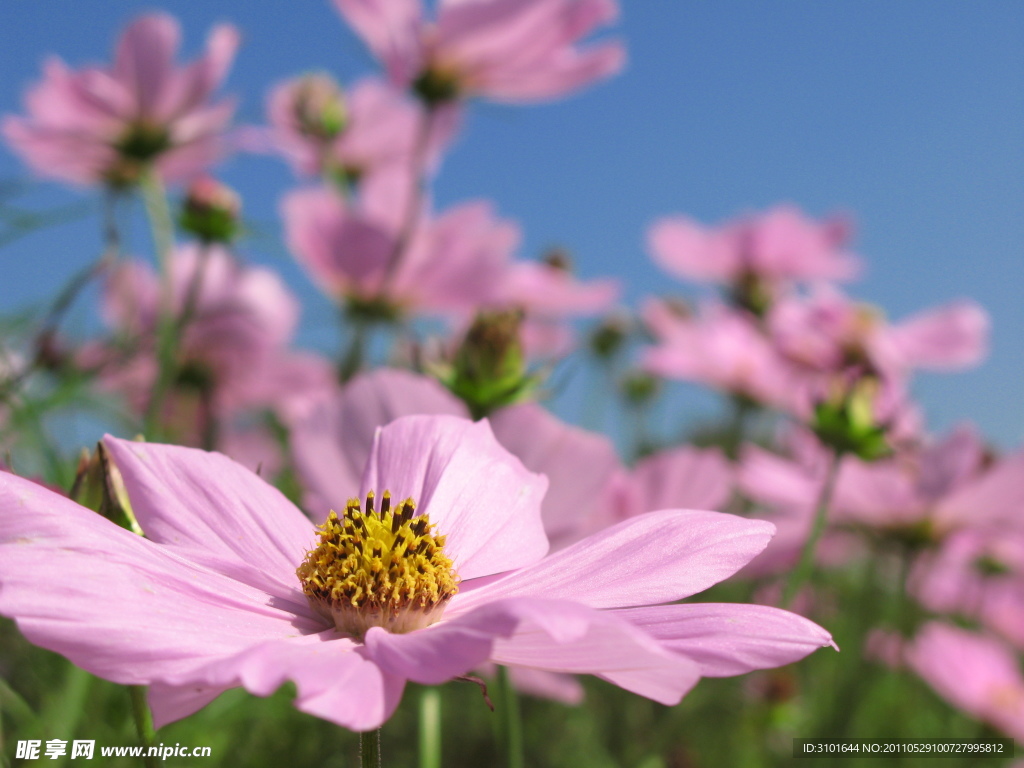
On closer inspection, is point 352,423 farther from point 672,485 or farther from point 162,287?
point 162,287

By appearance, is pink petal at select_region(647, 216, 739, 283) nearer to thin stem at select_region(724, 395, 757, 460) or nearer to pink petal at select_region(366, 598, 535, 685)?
thin stem at select_region(724, 395, 757, 460)

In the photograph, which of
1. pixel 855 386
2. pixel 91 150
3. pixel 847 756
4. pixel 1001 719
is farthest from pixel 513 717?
pixel 1001 719

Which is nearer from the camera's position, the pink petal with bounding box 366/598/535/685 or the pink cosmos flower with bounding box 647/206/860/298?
the pink petal with bounding box 366/598/535/685

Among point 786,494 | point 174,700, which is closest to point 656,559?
point 174,700

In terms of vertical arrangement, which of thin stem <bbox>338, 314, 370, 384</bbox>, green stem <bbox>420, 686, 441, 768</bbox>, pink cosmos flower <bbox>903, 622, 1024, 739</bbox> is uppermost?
thin stem <bbox>338, 314, 370, 384</bbox>

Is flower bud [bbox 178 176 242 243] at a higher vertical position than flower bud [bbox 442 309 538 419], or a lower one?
higher

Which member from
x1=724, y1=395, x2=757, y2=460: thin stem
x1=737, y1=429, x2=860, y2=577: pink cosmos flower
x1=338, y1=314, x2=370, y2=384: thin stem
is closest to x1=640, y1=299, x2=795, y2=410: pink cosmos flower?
x1=724, y1=395, x2=757, y2=460: thin stem

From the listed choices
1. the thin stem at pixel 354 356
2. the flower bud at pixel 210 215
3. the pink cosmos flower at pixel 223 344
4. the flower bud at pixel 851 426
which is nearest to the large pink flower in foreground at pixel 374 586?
the flower bud at pixel 851 426
